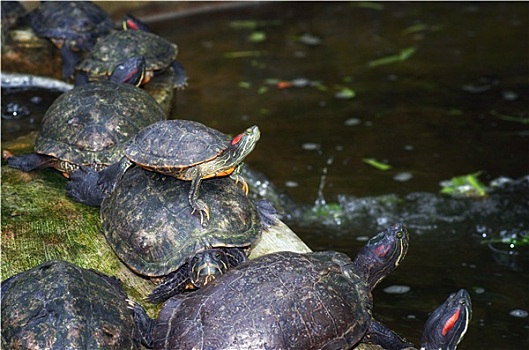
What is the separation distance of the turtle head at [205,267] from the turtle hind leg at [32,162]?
1525 mm

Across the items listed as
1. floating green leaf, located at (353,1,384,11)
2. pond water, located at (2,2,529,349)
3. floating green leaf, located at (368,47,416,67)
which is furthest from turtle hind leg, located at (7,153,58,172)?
floating green leaf, located at (353,1,384,11)

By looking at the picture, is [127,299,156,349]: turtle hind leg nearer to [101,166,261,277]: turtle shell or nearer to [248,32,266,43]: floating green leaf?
[101,166,261,277]: turtle shell

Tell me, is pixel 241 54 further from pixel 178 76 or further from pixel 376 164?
pixel 376 164

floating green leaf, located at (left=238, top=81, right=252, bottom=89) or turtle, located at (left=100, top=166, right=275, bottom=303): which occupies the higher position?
turtle, located at (left=100, top=166, right=275, bottom=303)

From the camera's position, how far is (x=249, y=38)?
386 inches

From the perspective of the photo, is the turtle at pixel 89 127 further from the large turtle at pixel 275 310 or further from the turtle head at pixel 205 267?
the large turtle at pixel 275 310

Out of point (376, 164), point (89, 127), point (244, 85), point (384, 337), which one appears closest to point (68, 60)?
point (244, 85)

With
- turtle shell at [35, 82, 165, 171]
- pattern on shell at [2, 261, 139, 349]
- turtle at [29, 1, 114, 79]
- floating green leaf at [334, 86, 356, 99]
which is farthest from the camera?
floating green leaf at [334, 86, 356, 99]

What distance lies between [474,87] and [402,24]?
211cm

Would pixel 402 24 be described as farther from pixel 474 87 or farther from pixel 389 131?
pixel 389 131

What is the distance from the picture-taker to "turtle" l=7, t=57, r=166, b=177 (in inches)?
192

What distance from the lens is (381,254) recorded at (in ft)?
13.1

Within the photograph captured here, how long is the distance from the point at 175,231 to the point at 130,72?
2.11 m

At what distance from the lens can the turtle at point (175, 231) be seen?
3.87 meters
